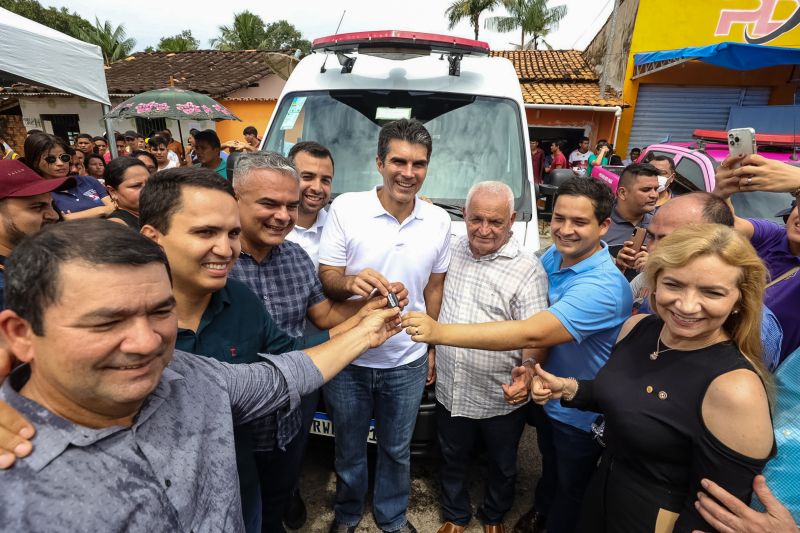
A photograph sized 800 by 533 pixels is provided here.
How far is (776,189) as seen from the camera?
1.95m

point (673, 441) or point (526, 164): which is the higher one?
point (526, 164)

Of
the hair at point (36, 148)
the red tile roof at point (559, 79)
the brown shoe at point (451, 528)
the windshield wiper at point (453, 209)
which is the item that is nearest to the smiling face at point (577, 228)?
the windshield wiper at point (453, 209)

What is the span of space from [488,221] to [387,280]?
0.59 metres

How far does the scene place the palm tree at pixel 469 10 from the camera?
29109 mm

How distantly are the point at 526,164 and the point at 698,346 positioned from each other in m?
2.03

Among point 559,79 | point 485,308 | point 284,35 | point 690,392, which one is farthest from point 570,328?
point 284,35

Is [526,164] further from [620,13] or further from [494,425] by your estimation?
[620,13]

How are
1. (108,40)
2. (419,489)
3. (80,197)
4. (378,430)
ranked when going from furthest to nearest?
(108,40), (80,197), (419,489), (378,430)

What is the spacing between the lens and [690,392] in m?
1.50

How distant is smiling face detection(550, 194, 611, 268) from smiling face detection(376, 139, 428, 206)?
2.53 ft

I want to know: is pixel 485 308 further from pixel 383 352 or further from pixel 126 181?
pixel 126 181

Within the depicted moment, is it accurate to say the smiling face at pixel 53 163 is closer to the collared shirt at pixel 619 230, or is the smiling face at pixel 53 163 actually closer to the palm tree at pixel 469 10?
the collared shirt at pixel 619 230

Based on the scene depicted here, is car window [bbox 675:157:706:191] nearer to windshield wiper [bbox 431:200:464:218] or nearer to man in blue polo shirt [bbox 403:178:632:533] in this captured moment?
windshield wiper [bbox 431:200:464:218]

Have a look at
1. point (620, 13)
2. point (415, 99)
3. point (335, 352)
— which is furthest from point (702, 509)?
point (620, 13)
